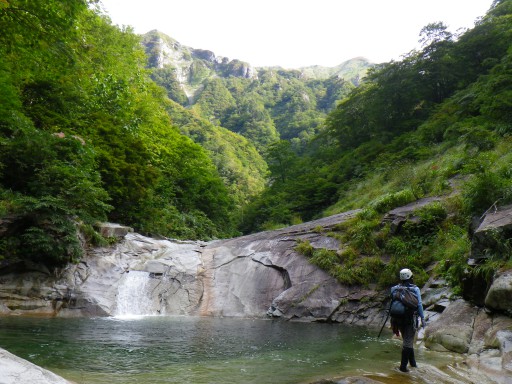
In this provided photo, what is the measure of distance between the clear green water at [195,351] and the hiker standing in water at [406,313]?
15.8 inches

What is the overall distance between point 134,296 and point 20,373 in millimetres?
11846

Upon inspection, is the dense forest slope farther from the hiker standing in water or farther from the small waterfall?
the hiker standing in water

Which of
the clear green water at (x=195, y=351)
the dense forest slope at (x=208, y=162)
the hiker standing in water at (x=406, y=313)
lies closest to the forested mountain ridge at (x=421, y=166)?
the dense forest slope at (x=208, y=162)

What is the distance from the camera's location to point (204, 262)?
59.2 feet

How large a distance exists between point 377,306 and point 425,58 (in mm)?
25001

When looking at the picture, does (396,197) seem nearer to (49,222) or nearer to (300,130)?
(49,222)

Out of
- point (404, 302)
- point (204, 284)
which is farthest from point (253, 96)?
point (404, 302)

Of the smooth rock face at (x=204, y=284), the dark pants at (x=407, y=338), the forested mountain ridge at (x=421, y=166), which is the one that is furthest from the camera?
the smooth rock face at (x=204, y=284)

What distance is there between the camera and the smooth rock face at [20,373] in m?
3.89

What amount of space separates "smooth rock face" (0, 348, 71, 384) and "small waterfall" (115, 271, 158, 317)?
34.8ft

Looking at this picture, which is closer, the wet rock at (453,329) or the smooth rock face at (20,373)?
the smooth rock face at (20,373)

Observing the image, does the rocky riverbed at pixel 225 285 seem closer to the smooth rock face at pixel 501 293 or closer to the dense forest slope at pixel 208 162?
the dense forest slope at pixel 208 162

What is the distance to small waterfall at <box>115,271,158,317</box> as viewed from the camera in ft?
48.8

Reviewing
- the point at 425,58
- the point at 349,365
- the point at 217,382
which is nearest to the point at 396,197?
the point at 349,365
